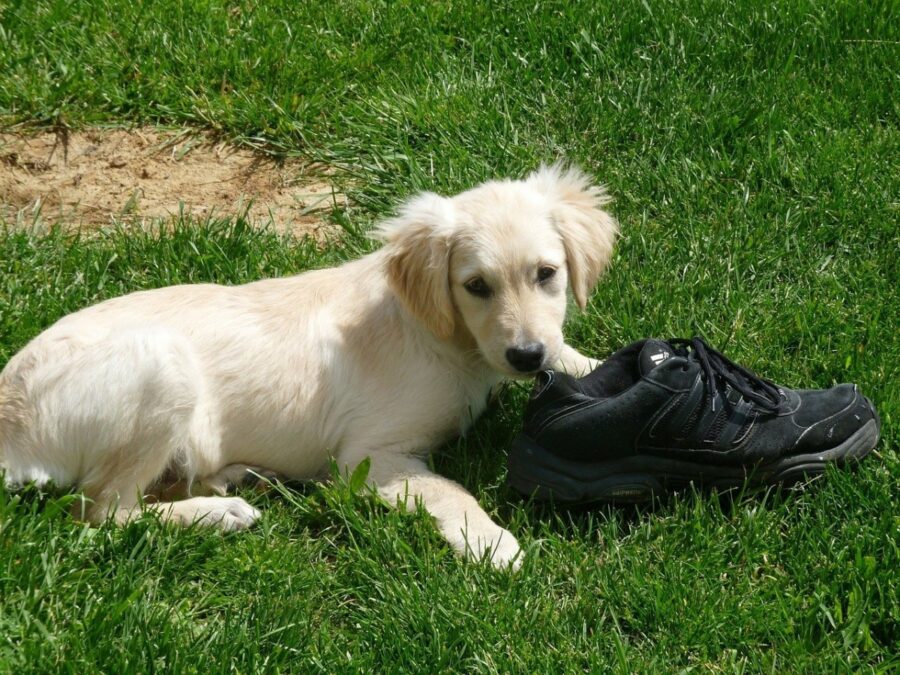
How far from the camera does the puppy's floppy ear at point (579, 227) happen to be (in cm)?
392

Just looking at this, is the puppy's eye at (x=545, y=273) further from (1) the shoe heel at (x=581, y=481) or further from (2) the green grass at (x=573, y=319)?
(1) the shoe heel at (x=581, y=481)

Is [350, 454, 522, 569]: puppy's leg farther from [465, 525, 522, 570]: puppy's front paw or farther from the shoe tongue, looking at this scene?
the shoe tongue

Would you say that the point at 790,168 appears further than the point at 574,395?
Yes

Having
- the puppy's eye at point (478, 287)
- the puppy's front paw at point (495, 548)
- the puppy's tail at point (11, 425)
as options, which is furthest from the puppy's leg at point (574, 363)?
the puppy's tail at point (11, 425)

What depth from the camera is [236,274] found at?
4.66m

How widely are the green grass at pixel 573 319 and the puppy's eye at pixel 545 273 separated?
51cm

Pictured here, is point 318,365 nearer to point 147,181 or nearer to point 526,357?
point 526,357

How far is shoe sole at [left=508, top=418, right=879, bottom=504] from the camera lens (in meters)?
3.43

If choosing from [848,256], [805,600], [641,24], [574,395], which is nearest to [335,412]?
[574,395]

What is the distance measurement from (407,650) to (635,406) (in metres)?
1.06

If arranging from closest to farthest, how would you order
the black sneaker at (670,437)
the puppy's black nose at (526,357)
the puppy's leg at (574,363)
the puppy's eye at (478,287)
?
the black sneaker at (670,437), the puppy's black nose at (526,357), the puppy's eye at (478,287), the puppy's leg at (574,363)

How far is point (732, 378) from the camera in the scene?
3.56 metres

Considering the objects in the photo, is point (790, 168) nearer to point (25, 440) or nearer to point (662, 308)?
point (662, 308)

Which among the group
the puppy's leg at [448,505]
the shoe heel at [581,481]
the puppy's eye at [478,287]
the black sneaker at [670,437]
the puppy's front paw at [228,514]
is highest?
the puppy's eye at [478,287]
